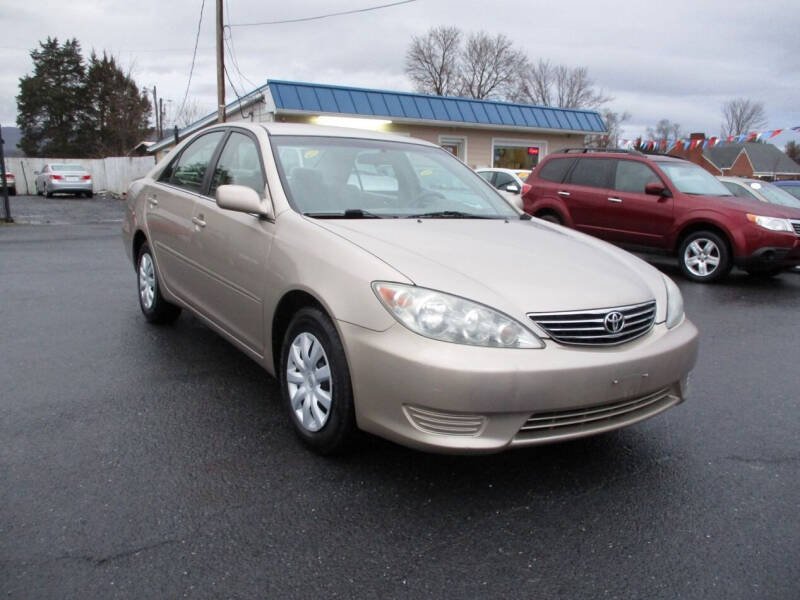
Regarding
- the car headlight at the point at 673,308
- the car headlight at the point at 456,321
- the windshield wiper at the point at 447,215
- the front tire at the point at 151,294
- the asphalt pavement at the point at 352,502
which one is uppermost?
the windshield wiper at the point at 447,215

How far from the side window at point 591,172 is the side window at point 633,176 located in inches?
7.3

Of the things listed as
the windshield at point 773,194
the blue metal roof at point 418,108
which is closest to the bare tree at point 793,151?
the blue metal roof at point 418,108

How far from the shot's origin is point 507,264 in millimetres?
2930

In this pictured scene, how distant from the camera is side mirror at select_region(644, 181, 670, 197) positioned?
8938 millimetres

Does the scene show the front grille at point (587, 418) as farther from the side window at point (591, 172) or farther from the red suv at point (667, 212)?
the side window at point (591, 172)

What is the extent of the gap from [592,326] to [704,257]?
697 cm

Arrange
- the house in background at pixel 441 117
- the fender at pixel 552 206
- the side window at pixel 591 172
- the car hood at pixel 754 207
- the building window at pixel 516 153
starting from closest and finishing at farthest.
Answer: the car hood at pixel 754 207 < the side window at pixel 591 172 < the fender at pixel 552 206 < the house in background at pixel 441 117 < the building window at pixel 516 153

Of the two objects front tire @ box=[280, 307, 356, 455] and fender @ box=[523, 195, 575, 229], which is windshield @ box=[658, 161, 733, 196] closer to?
fender @ box=[523, 195, 575, 229]

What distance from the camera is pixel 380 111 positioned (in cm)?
1814

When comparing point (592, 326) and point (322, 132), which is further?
point (322, 132)

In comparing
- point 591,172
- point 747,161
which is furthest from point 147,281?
point 747,161

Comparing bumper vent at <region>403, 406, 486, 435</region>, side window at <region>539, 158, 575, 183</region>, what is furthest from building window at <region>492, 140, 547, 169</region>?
bumper vent at <region>403, 406, 486, 435</region>

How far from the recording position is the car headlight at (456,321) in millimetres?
2527

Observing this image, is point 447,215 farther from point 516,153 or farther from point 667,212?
point 516,153
